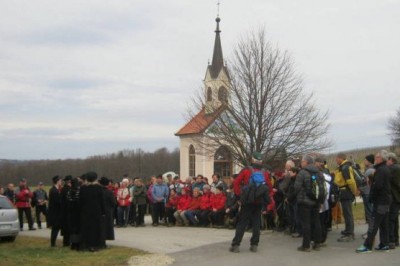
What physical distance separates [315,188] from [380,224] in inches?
57.2

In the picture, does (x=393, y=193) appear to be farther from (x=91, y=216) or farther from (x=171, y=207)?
(x=171, y=207)

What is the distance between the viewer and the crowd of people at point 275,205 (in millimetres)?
10750

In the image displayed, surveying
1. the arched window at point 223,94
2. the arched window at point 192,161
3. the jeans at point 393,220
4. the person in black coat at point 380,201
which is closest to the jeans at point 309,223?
the person in black coat at point 380,201

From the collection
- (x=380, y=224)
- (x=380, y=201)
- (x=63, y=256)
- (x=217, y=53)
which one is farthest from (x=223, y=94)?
(x=217, y=53)

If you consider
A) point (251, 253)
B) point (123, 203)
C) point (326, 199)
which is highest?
point (326, 199)

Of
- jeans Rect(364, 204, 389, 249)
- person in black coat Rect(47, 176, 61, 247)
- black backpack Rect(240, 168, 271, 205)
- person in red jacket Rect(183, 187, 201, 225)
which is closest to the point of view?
jeans Rect(364, 204, 389, 249)

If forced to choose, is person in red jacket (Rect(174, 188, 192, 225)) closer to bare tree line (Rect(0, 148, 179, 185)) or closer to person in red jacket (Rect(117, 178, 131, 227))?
person in red jacket (Rect(117, 178, 131, 227))

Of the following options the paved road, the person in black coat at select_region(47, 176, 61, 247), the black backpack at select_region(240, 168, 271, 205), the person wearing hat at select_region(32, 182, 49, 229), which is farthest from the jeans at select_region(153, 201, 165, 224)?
the black backpack at select_region(240, 168, 271, 205)

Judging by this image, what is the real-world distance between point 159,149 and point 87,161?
618 inches

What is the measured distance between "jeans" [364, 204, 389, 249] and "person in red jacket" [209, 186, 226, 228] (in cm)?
670

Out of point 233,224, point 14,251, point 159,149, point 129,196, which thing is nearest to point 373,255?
point 233,224

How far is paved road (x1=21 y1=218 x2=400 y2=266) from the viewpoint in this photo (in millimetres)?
9906

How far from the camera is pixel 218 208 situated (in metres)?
16.9

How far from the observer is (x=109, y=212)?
42.0 feet
